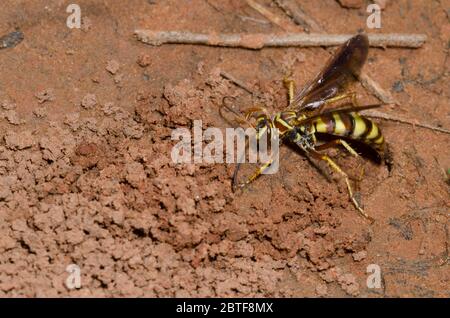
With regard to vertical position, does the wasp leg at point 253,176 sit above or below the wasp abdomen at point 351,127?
below

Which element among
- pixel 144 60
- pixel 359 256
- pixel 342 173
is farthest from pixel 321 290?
pixel 144 60

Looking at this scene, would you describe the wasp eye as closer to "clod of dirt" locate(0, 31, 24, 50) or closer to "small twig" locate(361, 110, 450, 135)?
"small twig" locate(361, 110, 450, 135)

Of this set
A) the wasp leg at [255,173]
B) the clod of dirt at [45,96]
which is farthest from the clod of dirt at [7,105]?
the wasp leg at [255,173]

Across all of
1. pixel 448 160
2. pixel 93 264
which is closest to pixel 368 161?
pixel 448 160

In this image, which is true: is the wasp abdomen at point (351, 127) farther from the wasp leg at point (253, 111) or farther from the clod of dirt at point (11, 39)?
the clod of dirt at point (11, 39)
